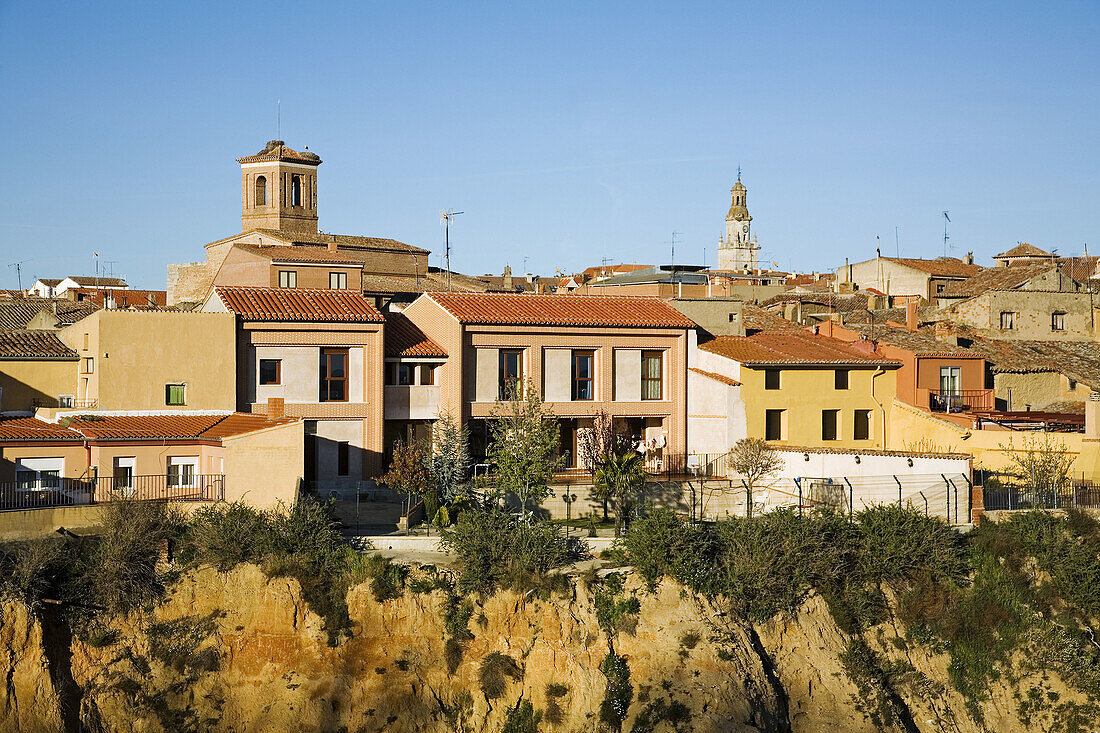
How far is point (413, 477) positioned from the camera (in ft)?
115

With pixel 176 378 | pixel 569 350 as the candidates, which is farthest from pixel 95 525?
pixel 569 350

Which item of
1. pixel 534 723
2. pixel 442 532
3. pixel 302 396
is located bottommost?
pixel 534 723

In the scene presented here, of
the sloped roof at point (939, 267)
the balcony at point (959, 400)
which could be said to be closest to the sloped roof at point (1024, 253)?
the sloped roof at point (939, 267)

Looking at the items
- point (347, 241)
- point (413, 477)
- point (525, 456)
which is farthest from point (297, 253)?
point (525, 456)

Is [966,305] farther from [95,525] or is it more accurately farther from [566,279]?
[566,279]

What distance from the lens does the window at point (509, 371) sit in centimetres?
4175

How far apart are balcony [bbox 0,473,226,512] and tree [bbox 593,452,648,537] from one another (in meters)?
10.5

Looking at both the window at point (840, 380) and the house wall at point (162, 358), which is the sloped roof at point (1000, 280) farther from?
the house wall at point (162, 358)

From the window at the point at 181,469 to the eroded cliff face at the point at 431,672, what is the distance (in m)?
4.01

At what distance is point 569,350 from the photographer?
1693 inches

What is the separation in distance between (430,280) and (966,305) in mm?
30560

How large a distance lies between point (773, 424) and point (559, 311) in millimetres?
8146

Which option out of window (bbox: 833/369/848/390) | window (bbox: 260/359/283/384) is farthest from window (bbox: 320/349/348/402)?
window (bbox: 833/369/848/390)

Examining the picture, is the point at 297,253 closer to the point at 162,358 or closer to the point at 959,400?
the point at 162,358
